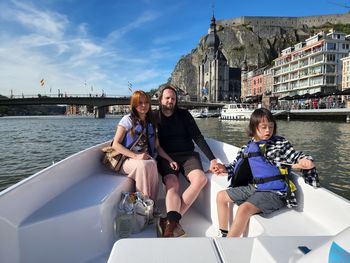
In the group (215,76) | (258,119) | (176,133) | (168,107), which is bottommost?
(176,133)

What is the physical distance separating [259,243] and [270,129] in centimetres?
140

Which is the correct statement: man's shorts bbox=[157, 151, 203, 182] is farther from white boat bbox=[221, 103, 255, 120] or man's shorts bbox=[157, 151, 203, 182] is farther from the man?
white boat bbox=[221, 103, 255, 120]

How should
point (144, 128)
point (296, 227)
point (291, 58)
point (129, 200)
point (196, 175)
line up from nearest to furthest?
point (296, 227), point (129, 200), point (196, 175), point (144, 128), point (291, 58)

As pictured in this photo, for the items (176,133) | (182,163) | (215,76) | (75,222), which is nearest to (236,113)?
(176,133)

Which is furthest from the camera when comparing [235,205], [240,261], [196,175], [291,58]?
[291,58]

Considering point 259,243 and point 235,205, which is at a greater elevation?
point 259,243

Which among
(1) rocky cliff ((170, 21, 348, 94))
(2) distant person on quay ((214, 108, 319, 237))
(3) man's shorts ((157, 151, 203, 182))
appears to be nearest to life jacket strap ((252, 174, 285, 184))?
(2) distant person on quay ((214, 108, 319, 237))

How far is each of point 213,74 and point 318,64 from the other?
4603 centimetres

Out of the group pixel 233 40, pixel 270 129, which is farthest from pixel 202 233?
pixel 233 40

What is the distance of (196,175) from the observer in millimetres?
2822

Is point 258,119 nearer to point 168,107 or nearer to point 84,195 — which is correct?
point 168,107

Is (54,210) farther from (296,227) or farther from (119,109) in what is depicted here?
(119,109)

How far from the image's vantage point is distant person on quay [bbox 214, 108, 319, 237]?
6.75 ft

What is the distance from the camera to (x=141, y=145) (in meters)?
3.03
